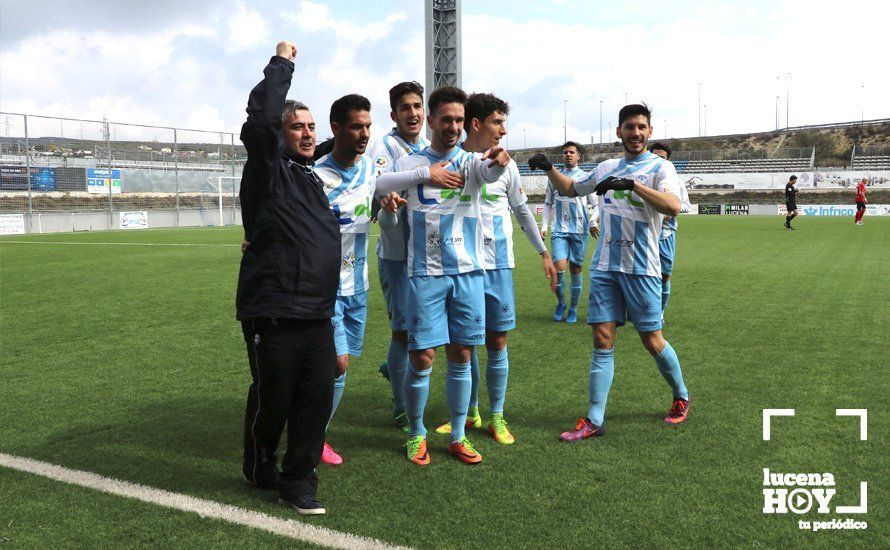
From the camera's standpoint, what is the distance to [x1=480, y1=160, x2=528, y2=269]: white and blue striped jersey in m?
4.35

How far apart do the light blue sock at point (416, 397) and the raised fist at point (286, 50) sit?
1.89 meters

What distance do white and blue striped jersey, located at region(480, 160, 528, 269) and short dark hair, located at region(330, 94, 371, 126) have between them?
0.83 m

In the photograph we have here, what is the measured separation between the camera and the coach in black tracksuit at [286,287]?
3.24 m

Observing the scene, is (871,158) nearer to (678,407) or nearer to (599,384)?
(678,407)

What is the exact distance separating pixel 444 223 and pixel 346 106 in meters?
0.86

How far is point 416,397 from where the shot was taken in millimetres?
4230

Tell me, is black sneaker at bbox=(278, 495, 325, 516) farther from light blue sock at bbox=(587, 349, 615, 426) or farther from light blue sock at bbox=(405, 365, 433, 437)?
light blue sock at bbox=(587, 349, 615, 426)

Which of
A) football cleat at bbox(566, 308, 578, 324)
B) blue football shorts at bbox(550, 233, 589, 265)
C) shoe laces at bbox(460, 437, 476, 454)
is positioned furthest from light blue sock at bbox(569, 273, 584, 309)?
shoe laces at bbox(460, 437, 476, 454)

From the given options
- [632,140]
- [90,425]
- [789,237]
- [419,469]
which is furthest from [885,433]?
[789,237]


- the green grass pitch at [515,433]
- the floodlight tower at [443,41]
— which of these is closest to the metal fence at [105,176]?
the floodlight tower at [443,41]

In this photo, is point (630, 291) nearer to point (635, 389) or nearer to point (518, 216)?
point (518, 216)

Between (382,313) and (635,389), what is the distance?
4379 mm

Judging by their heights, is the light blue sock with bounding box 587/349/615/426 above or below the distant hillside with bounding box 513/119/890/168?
below

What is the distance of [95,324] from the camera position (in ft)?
27.6
